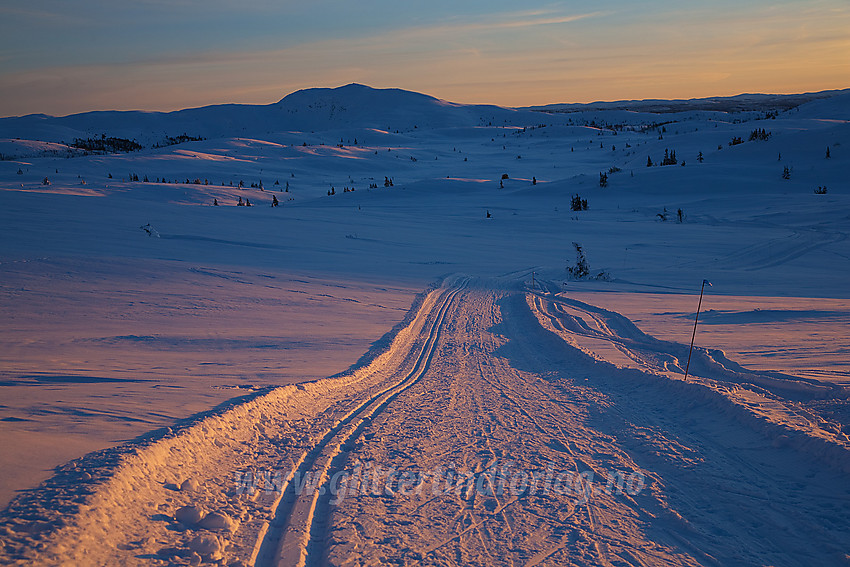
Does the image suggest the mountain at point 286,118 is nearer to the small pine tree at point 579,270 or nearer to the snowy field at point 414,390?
the snowy field at point 414,390

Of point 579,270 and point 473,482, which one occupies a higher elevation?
point 579,270

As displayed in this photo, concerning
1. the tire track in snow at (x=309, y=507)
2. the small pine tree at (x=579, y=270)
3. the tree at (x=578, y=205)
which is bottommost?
the tire track in snow at (x=309, y=507)

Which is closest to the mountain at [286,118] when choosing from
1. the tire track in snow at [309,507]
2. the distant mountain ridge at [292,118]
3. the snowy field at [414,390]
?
the distant mountain ridge at [292,118]

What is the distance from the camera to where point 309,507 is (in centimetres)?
399

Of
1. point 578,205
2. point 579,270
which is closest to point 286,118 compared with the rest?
point 578,205

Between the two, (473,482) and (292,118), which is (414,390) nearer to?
(473,482)

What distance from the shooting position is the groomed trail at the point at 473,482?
3465 millimetres

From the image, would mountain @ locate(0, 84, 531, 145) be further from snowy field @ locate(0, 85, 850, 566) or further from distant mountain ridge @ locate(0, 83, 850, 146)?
snowy field @ locate(0, 85, 850, 566)

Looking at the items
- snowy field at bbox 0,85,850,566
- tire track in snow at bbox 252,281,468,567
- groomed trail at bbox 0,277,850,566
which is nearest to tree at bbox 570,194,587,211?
snowy field at bbox 0,85,850,566

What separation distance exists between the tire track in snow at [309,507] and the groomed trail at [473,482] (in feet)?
0.05

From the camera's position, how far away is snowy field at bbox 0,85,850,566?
365 cm

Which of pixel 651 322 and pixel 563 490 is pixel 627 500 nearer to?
pixel 563 490

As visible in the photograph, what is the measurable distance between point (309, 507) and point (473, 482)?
1.20m

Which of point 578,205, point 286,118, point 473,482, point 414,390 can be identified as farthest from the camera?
point 286,118
